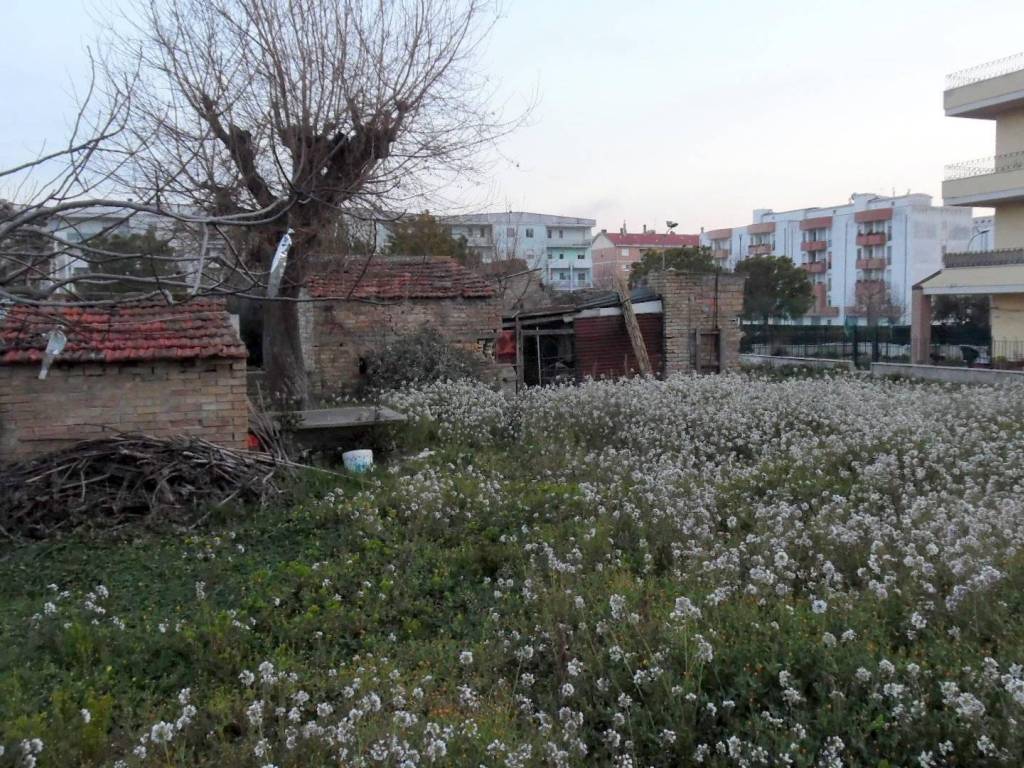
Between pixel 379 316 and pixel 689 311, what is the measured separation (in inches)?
286

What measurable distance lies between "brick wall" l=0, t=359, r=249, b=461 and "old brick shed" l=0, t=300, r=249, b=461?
0.01 metres

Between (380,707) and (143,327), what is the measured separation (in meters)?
6.96

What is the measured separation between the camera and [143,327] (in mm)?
10047

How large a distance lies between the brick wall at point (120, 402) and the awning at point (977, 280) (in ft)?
76.7

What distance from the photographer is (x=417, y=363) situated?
1680 centimetres

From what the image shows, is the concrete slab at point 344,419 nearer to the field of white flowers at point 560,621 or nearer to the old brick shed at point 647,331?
the field of white flowers at point 560,621

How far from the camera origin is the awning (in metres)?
27.1

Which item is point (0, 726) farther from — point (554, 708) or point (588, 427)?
point (588, 427)

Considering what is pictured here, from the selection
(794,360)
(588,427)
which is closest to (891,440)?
(588,427)

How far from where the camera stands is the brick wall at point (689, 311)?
2066 centimetres

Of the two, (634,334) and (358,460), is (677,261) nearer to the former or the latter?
(634,334)

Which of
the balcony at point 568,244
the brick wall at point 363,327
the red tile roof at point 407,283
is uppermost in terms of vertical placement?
the balcony at point 568,244

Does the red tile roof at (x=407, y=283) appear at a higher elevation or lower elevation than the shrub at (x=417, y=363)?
higher

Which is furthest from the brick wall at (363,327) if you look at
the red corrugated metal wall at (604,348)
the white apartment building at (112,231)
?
the white apartment building at (112,231)
